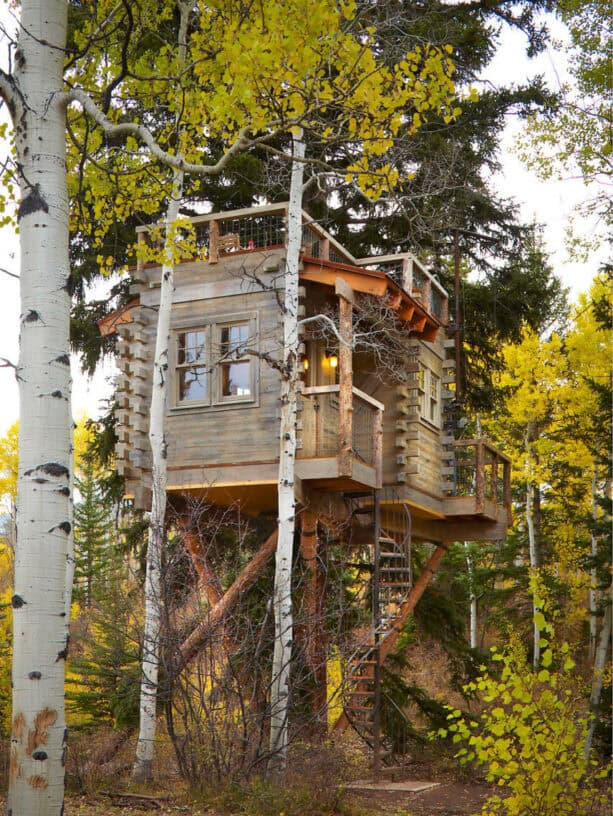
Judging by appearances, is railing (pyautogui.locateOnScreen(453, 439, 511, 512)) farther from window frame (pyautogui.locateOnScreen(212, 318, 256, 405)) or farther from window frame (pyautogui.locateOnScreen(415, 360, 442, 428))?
window frame (pyautogui.locateOnScreen(212, 318, 256, 405))

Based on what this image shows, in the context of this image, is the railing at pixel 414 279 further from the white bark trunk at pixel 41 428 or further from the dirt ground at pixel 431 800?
the white bark trunk at pixel 41 428

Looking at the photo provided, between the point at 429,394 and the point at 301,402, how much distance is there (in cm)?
Result: 414

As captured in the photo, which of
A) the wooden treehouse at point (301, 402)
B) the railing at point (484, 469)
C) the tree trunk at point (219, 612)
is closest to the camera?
the tree trunk at point (219, 612)

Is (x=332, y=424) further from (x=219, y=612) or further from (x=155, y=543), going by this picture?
(x=155, y=543)

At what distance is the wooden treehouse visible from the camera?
1420 centimetres

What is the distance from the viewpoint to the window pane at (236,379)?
14703mm

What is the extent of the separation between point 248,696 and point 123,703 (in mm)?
5014

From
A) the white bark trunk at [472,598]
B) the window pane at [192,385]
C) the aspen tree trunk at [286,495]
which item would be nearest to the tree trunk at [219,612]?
the aspen tree trunk at [286,495]

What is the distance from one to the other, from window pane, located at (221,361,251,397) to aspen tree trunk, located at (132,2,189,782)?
1785 millimetres

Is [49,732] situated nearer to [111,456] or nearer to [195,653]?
[195,653]

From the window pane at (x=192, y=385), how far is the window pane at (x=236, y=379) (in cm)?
33

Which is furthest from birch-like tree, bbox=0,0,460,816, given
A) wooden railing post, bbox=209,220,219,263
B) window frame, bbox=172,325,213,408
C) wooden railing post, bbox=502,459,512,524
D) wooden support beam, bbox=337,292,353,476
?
wooden railing post, bbox=502,459,512,524

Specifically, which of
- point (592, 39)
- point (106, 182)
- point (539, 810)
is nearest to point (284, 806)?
point (539, 810)

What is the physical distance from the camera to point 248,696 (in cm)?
1102
